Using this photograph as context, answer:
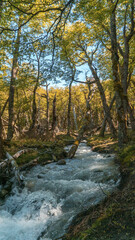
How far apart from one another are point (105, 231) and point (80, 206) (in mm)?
1892

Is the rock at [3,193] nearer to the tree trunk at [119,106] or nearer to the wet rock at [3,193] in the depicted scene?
the wet rock at [3,193]

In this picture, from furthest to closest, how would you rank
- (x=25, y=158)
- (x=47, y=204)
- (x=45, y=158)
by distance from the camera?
(x=45, y=158) → (x=25, y=158) → (x=47, y=204)

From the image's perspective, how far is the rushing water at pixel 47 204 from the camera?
11.8 ft

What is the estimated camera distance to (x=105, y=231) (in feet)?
8.23

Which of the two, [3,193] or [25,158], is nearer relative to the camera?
[3,193]

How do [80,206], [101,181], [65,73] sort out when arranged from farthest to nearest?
[65,73], [101,181], [80,206]

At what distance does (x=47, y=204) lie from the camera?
15.2ft

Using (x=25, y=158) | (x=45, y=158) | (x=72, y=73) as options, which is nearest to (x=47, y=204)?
(x=25, y=158)

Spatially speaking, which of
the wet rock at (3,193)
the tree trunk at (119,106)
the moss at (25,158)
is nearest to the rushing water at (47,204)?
the wet rock at (3,193)

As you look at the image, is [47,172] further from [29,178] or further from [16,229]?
[16,229]

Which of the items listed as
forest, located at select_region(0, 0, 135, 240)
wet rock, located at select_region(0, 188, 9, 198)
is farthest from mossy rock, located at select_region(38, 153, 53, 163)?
wet rock, located at select_region(0, 188, 9, 198)

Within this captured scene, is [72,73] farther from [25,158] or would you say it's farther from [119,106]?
[25,158]

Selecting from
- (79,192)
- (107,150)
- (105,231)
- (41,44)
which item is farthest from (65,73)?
(105,231)

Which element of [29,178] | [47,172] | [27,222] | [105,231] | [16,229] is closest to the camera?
[105,231]
